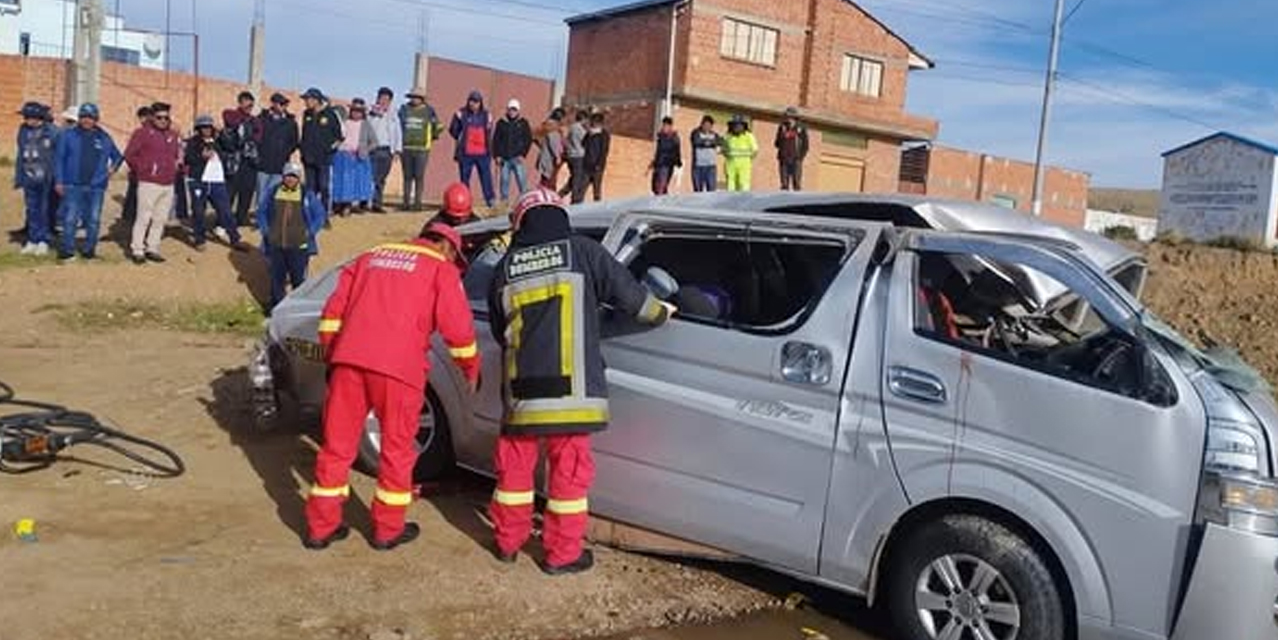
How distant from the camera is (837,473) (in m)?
4.52

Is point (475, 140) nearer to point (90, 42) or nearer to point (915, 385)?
point (90, 42)

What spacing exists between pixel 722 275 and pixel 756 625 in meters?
1.57

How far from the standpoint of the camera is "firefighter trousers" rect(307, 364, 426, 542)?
16.3 ft

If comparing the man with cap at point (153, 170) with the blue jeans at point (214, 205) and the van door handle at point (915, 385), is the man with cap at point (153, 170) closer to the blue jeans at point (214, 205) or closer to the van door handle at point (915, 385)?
the blue jeans at point (214, 205)

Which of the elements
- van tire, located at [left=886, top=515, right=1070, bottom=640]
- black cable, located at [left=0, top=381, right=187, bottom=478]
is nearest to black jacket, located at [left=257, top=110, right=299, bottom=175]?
black cable, located at [left=0, top=381, right=187, bottom=478]

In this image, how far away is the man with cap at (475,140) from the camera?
50.6 feet

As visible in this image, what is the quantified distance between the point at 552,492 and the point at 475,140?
36.4ft

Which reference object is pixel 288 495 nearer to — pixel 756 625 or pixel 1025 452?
pixel 756 625

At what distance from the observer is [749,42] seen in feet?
107

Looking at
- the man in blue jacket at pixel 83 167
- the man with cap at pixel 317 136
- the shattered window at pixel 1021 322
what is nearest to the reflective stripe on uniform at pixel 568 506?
the shattered window at pixel 1021 322

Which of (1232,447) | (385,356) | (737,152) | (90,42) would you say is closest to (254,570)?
(385,356)

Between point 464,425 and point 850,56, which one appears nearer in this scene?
point 464,425

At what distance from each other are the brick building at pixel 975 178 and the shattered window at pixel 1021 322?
104 ft

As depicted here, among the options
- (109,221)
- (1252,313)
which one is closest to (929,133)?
(1252,313)
